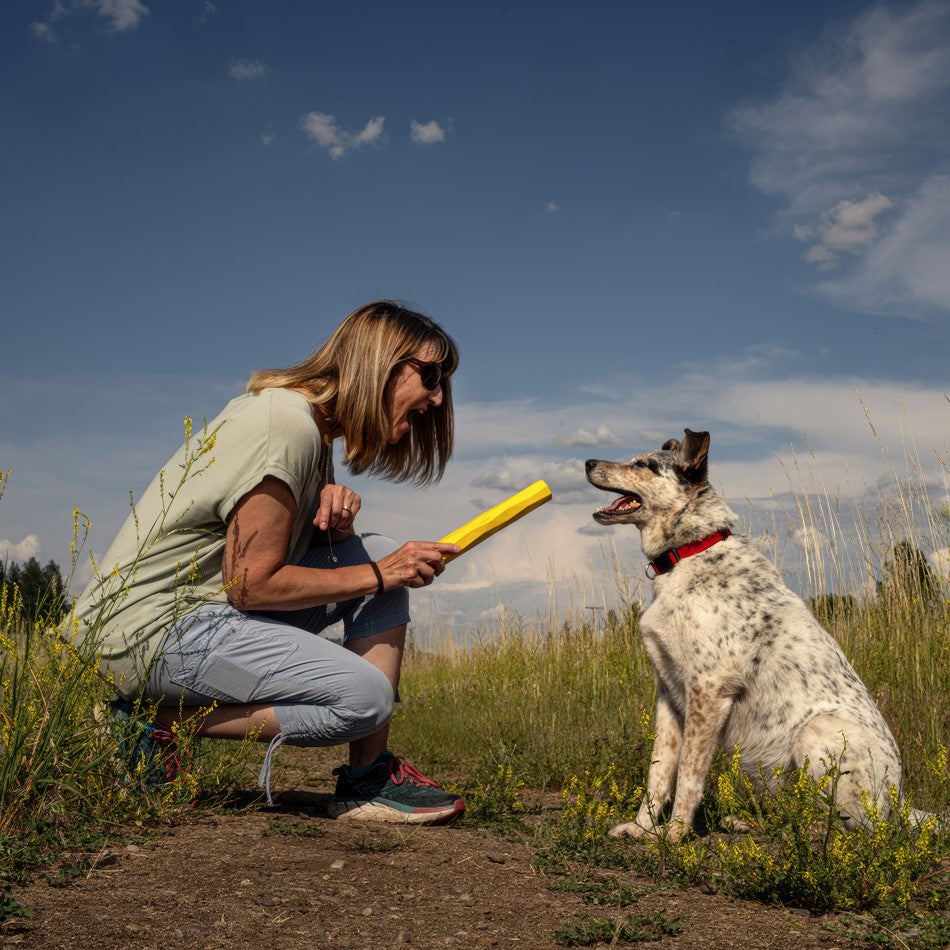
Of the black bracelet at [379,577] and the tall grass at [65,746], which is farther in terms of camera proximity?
the black bracelet at [379,577]

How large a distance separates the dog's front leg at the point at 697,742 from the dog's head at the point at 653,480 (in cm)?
96

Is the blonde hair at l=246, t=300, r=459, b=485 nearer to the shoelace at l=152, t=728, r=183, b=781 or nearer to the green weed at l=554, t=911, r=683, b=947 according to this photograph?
the shoelace at l=152, t=728, r=183, b=781

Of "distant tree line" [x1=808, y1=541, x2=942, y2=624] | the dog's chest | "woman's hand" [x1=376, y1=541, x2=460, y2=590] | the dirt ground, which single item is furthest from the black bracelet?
"distant tree line" [x1=808, y1=541, x2=942, y2=624]

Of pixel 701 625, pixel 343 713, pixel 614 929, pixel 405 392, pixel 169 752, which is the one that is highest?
pixel 405 392

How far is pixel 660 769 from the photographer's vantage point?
4266 millimetres

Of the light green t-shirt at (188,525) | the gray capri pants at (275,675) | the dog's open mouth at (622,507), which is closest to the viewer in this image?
the light green t-shirt at (188,525)

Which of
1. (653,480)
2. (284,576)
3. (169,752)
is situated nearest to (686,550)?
(653,480)

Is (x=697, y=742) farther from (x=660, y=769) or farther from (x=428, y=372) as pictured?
(x=428, y=372)

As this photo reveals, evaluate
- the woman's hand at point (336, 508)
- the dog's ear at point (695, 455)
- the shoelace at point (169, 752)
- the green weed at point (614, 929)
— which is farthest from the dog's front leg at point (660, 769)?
the shoelace at point (169, 752)

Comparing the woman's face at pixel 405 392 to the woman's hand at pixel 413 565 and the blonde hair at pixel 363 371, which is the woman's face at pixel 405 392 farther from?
the woman's hand at pixel 413 565

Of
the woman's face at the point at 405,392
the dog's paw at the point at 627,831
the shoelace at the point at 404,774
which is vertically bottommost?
the dog's paw at the point at 627,831

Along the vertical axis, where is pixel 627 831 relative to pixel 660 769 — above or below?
below

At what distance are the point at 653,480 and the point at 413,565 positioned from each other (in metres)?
1.50

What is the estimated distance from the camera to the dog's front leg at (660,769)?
13.5 feet
